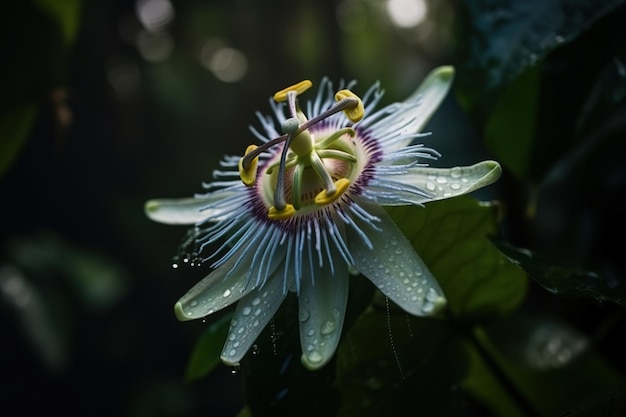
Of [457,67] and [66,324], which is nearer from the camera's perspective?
[457,67]

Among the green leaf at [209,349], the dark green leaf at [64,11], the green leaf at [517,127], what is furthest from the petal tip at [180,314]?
the dark green leaf at [64,11]

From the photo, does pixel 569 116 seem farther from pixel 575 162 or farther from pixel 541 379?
pixel 541 379

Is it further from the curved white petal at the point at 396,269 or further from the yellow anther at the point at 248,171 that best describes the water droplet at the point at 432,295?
the yellow anther at the point at 248,171

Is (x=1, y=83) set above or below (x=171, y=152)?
above

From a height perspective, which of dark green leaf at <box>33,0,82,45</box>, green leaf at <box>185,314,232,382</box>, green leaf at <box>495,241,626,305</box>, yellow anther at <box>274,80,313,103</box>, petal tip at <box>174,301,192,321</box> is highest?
dark green leaf at <box>33,0,82,45</box>

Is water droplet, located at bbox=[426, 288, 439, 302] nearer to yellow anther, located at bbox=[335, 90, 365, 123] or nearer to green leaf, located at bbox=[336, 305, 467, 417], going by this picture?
green leaf, located at bbox=[336, 305, 467, 417]

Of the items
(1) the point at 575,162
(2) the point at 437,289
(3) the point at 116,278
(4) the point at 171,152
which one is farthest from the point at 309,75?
(2) the point at 437,289

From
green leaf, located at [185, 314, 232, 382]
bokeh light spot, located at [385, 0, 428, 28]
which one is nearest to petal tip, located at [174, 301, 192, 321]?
green leaf, located at [185, 314, 232, 382]
